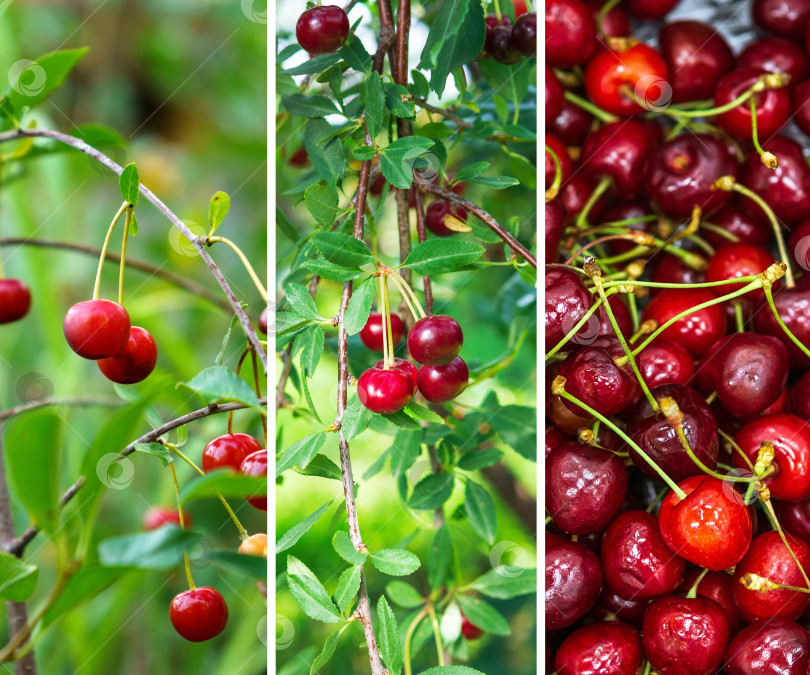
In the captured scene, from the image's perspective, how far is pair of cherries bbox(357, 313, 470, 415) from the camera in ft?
1.13

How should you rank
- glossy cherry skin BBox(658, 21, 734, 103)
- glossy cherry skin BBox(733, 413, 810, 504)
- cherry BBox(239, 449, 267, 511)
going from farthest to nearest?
glossy cherry skin BBox(658, 21, 734, 103)
glossy cherry skin BBox(733, 413, 810, 504)
cherry BBox(239, 449, 267, 511)

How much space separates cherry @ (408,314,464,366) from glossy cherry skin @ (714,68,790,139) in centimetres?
38

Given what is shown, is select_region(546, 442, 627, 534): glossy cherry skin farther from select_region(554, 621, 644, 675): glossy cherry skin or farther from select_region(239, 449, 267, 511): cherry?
select_region(239, 449, 267, 511): cherry

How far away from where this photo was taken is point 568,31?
1.82 feet

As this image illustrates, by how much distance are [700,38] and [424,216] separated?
331 millimetres

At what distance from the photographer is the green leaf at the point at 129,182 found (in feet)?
1.16

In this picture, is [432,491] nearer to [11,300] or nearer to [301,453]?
[301,453]

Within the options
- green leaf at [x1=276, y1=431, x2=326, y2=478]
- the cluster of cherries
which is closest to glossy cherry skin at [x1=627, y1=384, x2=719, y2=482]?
the cluster of cherries

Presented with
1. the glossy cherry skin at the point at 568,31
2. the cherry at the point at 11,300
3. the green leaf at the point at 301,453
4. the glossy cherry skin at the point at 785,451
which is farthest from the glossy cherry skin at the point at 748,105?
the cherry at the point at 11,300

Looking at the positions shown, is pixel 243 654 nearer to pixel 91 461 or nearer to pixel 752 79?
pixel 91 461

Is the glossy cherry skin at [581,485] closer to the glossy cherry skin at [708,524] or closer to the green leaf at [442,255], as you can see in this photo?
the glossy cherry skin at [708,524]

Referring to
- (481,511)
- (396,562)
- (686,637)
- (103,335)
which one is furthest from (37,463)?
(686,637)

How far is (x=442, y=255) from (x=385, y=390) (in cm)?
8

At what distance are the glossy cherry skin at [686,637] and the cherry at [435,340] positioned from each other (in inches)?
9.9
